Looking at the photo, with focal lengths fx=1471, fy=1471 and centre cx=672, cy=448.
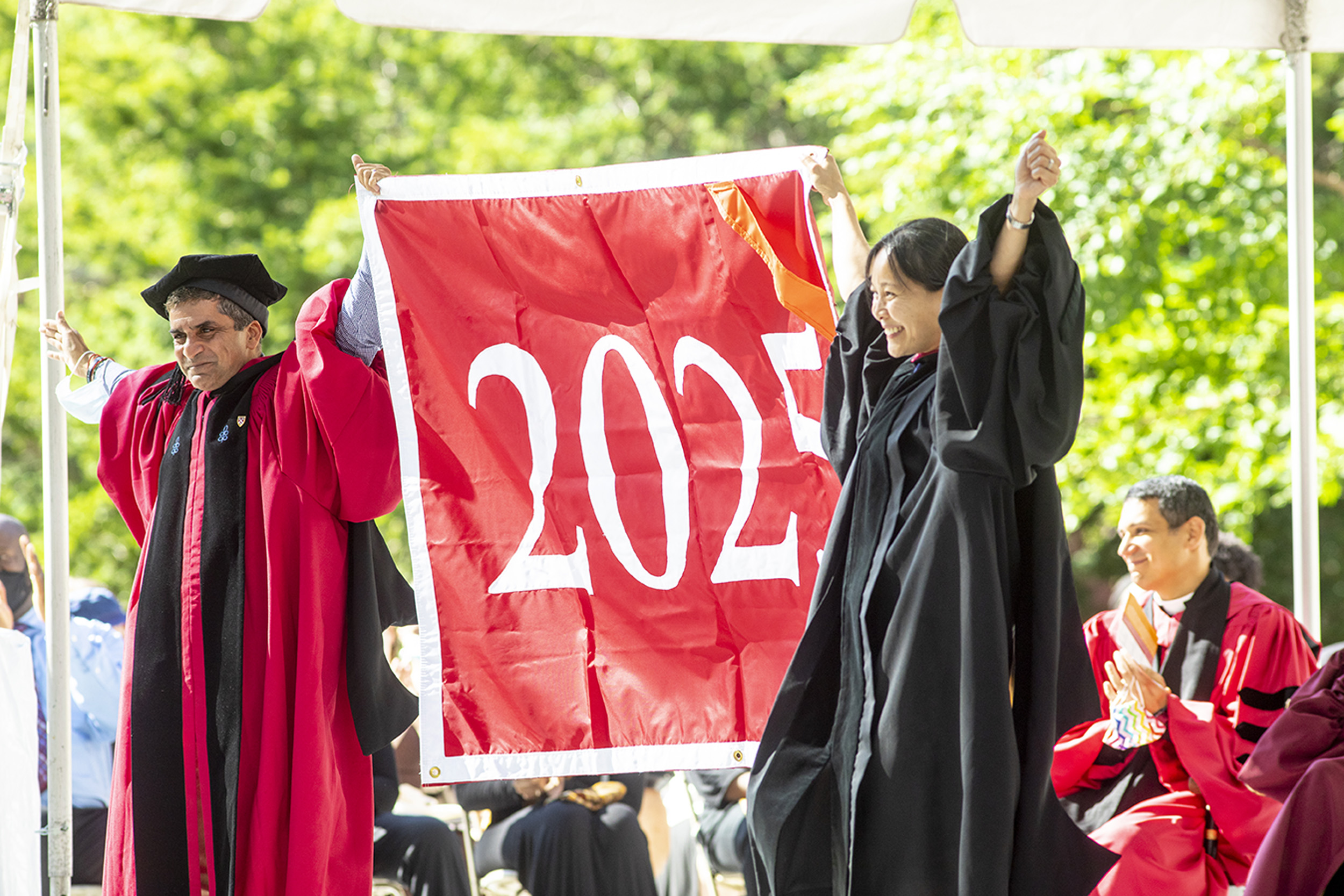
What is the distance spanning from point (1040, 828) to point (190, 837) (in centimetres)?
187

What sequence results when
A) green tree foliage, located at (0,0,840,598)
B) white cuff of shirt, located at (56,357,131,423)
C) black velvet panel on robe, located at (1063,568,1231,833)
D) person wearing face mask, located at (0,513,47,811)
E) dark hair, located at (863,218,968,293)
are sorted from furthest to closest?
1. green tree foliage, located at (0,0,840,598)
2. person wearing face mask, located at (0,513,47,811)
3. black velvet panel on robe, located at (1063,568,1231,833)
4. white cuff of shirt, located at (56,357,131,423)
5. dark hair, located at (863,218,968,293)

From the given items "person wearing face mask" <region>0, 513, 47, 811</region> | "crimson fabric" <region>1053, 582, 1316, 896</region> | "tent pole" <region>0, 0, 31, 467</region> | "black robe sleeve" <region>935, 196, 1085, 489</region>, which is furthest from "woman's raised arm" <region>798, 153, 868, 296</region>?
"person wearing face mask" <region>0, 513, 47, 811</region>

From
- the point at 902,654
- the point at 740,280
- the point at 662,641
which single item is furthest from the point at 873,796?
the point at 740,280

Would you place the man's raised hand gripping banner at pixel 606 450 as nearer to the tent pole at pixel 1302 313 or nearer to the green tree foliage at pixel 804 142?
the tent pole at pixel 1302 313

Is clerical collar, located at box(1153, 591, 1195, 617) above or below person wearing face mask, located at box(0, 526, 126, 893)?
above

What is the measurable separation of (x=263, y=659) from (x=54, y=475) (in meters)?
0.69

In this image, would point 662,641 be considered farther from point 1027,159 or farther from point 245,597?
point 1027,159

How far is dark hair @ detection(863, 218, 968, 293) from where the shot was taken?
9.18 ft

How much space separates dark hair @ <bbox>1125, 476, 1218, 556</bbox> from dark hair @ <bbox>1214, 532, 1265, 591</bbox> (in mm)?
856

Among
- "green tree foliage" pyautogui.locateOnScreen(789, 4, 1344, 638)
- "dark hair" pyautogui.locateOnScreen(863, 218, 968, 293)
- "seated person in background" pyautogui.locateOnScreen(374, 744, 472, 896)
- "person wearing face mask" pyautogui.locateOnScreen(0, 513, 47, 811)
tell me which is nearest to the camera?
"dark hair" pyautogui.locateOnScreen(863, 218, 968, 293)

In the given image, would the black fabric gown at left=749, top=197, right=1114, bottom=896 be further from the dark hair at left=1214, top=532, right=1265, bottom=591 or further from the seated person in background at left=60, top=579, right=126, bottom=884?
the seated person in background at left=60, top=579, right=126, bottom=884

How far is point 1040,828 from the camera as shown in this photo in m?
2.58

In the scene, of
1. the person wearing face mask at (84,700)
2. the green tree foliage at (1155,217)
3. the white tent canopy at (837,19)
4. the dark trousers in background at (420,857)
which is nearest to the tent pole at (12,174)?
the white tent canopy at (837,19)

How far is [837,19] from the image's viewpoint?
374cm
